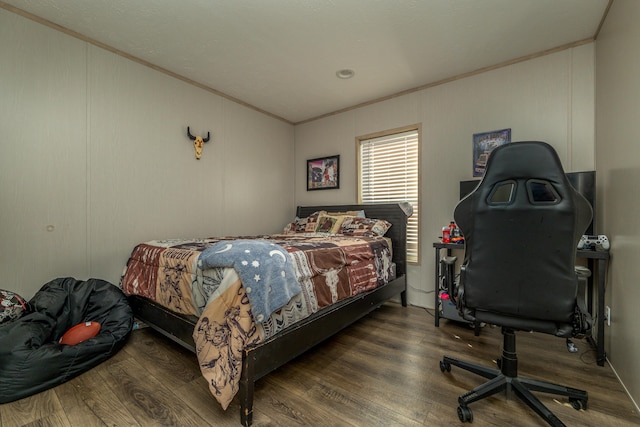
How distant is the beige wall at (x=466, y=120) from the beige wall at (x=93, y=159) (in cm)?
179

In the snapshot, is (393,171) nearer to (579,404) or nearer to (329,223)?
(329,223)

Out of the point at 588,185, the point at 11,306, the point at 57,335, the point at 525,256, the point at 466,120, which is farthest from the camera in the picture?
the point at 466,120

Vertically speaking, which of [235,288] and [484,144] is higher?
[484,144]

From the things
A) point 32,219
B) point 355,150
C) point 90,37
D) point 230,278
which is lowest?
point 230,278

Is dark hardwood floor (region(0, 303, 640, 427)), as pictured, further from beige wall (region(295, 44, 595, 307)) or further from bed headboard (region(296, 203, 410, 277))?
beige wall (region(295, 44, 595, 307))

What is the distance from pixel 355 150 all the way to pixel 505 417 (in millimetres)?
3044

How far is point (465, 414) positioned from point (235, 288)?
1.30 metres

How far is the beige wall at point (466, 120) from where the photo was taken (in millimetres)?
2395

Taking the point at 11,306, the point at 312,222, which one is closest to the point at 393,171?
the point at 312,222

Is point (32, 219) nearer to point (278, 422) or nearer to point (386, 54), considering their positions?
point (278, 422)

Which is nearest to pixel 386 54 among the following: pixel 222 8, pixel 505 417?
pixel 222 8

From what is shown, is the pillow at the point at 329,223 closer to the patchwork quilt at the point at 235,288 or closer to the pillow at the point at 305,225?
the pillow at the point at 305,225

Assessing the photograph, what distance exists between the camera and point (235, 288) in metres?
1.43

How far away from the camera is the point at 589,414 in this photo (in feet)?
4.57
